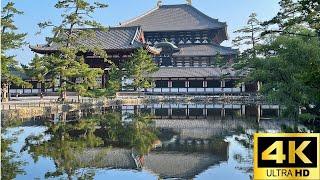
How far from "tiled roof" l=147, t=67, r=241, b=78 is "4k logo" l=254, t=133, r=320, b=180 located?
40.5 m

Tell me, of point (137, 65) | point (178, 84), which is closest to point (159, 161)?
point (137, 65)

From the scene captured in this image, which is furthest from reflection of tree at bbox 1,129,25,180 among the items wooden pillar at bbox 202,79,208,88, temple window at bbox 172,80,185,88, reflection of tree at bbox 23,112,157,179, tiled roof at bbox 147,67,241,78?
wooden pillar at bbox 202,79,208,88

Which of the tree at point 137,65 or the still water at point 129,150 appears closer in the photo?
the still water at point 129,150

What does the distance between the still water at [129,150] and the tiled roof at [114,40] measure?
19.8m

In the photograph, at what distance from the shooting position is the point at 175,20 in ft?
203

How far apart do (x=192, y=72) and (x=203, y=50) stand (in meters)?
6.82

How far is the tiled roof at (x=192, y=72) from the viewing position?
47406 mm

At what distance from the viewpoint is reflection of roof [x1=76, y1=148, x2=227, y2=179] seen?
1137 centimetres

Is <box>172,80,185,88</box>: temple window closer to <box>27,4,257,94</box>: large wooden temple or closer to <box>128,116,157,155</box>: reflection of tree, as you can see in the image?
<box>27,4,257,94</box>: large wooden temple

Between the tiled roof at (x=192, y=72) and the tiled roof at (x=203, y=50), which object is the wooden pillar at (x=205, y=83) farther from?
the tiled roof at (x=203, y=50)

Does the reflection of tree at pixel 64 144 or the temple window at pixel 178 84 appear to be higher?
the temple window at pixel 178 84

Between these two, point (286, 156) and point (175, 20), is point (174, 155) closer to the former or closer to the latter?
point (286, 156)

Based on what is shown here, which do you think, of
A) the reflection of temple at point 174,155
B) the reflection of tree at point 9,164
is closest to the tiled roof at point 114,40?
the reflection of temple at point 174,155

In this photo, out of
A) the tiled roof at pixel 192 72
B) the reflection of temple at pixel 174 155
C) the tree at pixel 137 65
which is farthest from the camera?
the tiled roof at pixel 192 72
